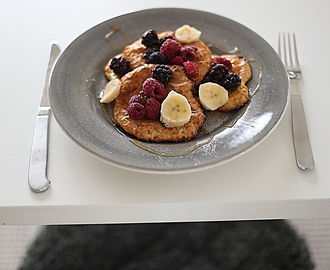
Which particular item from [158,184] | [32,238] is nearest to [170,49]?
[158,184]

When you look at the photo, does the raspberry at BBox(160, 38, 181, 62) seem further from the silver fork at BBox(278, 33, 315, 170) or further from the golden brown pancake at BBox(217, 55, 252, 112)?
the silver fork at BBox(278, 33, 315, 170)

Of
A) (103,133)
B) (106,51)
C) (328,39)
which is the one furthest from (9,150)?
(328,39)

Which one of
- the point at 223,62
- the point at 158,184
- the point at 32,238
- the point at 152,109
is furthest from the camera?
the point at 32,238

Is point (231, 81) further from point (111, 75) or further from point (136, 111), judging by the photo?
point (111, 75)

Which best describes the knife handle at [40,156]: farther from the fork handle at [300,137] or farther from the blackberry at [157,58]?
the fork handle at [300,137]

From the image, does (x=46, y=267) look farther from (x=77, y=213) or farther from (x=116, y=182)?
(x=116, y=182)

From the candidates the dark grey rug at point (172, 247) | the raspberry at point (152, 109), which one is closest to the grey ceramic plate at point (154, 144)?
the raspberry at point (152, 109)
